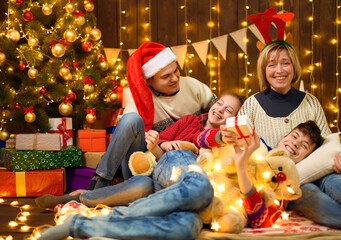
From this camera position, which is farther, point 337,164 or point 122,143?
point 122,143

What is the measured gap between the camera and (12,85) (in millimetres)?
3072

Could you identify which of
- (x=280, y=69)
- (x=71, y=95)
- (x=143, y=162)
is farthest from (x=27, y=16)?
(x=280, y=69)

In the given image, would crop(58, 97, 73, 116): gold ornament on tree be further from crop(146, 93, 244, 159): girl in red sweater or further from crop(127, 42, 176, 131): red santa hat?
crop(146, 93, 244, 159): girl in red sweater

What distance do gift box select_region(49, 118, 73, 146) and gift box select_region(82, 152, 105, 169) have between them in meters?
0.19

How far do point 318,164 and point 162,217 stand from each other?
91cm

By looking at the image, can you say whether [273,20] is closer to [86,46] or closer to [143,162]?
[143,162]

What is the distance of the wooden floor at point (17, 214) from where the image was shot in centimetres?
176

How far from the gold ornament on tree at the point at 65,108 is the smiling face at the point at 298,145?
1838mm

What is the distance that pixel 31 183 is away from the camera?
2.74 meters

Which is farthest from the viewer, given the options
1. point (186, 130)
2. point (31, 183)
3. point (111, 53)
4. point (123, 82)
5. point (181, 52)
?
point (111, 53)

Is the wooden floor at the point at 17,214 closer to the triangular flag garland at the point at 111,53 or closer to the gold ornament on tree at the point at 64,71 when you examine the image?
the gold ornament on tree at the point at 64,71

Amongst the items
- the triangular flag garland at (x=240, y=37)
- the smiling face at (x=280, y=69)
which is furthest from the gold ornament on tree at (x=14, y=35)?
the smiling face at (x=280, y=69)

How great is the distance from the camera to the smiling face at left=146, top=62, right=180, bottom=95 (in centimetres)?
253

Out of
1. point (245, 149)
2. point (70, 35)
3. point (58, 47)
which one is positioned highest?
point (70, 35)
